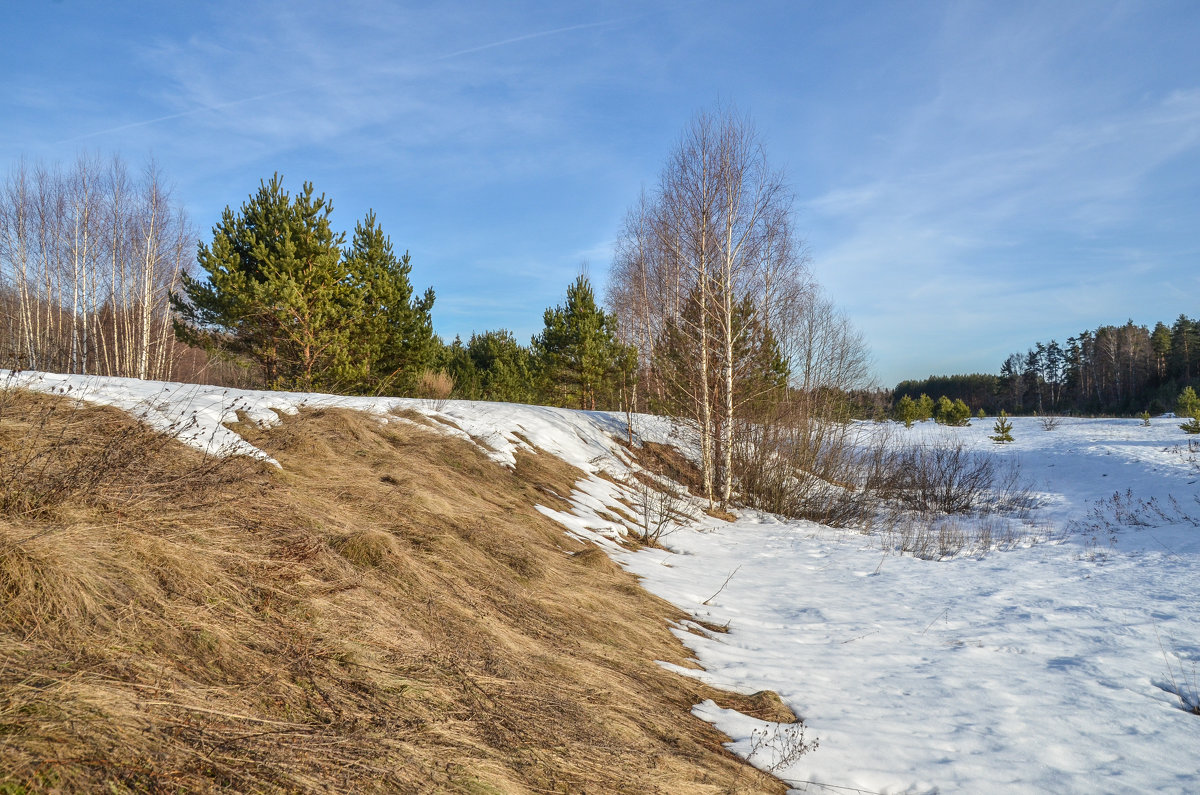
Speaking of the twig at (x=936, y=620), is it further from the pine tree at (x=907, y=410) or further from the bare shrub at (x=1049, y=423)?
the pine tree at (x=907, y=410)

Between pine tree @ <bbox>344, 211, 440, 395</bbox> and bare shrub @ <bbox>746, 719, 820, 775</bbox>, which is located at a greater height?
pine tree @ <bbox>344, 211, 440, 395</bbox>

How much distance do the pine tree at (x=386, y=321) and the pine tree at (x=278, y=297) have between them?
95 cm

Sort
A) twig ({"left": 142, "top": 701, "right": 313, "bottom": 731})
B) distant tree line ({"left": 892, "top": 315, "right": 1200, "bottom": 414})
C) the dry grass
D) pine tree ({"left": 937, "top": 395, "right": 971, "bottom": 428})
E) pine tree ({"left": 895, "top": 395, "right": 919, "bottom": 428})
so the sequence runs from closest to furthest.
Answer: the dry grass < twig ({"left": 142, "top": 701, "right": 313, "bottom": 731}) < pine tree ({"left": 937, "top": 395, "right": 971, "bottom": 428}) < pine tree ({"left": 895, "top": 395, "right": 919, "bottom": 428}) < distant tree line ({"left": 892, "top": 315, "right": 1200, "bottom": 414})

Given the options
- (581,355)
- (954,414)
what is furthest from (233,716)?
(954,414)

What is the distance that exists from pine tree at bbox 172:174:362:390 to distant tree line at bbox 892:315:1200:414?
2030 inches

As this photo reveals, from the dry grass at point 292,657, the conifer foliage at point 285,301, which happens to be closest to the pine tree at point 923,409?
the conifer foliage at point 285,301

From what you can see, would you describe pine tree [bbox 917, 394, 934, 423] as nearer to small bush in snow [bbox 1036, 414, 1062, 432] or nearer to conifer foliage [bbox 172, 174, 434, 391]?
small bush in snow [bbox 1036, 414, 1062, 432]

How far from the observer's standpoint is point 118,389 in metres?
5.78

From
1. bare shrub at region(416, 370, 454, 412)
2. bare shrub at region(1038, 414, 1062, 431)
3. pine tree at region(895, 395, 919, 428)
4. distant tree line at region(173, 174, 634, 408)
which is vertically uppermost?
distant tree line at region(173, 174, 634, 408)

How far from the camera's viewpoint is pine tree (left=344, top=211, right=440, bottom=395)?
17.3 meters

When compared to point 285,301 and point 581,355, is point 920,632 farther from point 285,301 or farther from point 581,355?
point 581,355

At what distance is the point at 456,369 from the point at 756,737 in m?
22.8

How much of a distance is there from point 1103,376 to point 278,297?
7393 centimetres

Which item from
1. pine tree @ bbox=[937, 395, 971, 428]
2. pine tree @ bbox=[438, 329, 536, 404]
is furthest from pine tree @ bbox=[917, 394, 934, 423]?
pine tree @ bbox=[438, 329, 536, 404]
